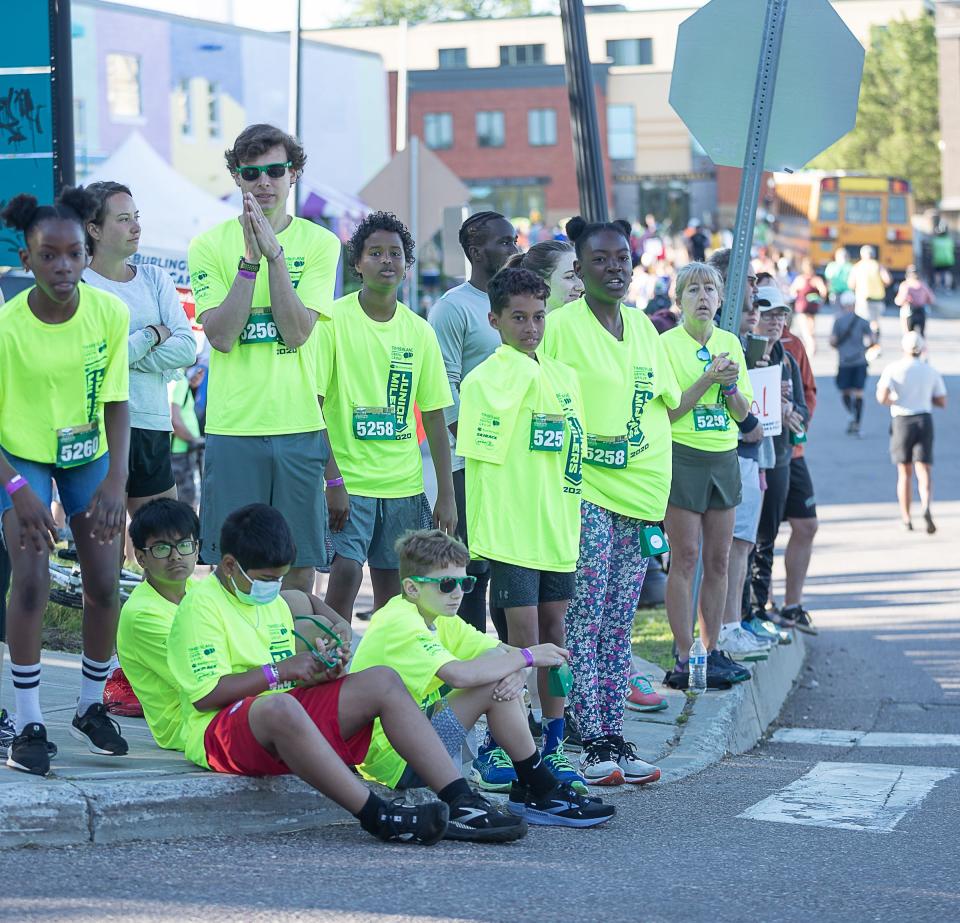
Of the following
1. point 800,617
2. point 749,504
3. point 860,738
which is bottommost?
point 860,738

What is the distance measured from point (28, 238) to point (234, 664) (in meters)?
1.62

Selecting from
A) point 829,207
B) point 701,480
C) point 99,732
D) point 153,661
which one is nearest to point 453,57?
point 829,207

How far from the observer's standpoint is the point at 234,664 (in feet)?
18.5

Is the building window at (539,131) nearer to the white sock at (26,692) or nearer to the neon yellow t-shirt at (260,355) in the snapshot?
the neon yellow t-shirt at (260,355)

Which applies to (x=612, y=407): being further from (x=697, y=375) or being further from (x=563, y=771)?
(x=563, y=771)

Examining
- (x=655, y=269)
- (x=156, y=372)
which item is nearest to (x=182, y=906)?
(x=156, y=372)

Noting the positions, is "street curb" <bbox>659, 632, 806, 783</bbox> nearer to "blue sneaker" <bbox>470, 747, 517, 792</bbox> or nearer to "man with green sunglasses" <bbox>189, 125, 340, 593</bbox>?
"blue sneaker" <bbox>470, 747, 517, 792</bbox>

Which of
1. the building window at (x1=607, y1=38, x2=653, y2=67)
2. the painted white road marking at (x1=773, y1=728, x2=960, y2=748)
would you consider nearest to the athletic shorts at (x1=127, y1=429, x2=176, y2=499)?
the painted white road marking at (x1=773, y1=728, x2=960, y2=748)

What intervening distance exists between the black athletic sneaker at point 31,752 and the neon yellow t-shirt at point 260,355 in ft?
4.77

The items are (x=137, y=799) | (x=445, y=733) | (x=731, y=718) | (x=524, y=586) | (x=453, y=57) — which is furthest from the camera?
(x=453, y=57)

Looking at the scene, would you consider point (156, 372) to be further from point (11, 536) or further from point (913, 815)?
point (913, 815)

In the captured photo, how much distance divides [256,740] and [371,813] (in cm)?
48

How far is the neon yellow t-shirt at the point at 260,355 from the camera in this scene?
6445 mm

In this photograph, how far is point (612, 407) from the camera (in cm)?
684
